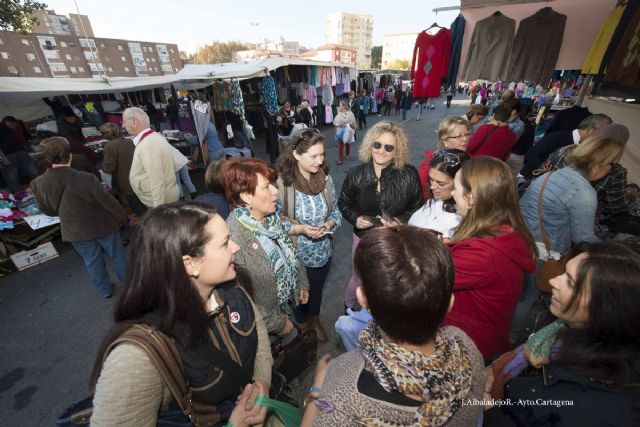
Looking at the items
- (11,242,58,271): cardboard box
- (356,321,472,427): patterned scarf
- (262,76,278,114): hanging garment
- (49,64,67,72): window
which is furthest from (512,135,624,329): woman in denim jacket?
(49,64,67,72): window

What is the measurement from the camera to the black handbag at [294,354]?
2090mm

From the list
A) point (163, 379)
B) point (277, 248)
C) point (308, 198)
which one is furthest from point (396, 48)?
point (163, 379)

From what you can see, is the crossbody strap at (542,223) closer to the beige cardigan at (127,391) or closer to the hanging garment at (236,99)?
the beige cardigan at (127,391)

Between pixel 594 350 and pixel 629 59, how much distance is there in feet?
14.0

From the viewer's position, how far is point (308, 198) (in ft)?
8.41

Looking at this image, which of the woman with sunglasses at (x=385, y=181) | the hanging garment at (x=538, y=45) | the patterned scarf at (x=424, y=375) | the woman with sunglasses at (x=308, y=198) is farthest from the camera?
the hanging garment at (x=538, y=45)

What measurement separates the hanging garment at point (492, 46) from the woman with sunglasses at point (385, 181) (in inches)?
96.1

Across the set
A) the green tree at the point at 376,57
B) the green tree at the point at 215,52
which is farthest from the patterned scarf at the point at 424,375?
the green tree at the point at 376,57

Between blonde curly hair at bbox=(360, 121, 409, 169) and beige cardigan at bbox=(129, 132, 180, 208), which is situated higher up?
blonde curly hair at bbox=(360, 121, 409, 169)

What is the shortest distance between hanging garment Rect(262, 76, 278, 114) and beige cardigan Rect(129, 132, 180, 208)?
18.1 ft

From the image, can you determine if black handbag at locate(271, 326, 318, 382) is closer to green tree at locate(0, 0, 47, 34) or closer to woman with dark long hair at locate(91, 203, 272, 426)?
woman with dark long hair at locate(91, 203, 272, 426)

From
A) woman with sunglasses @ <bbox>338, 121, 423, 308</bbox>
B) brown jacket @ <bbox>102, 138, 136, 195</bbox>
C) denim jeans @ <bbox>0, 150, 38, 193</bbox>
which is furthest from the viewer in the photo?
denim jeans @ <bbox>0, 150, 38, 193</bbox>

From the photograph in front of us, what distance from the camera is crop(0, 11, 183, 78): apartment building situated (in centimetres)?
4059

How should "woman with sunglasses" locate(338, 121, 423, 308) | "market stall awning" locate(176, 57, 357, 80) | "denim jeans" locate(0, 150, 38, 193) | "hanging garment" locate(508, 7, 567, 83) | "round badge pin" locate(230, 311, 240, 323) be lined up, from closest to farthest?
1. "round badge pin" locate(230, 311, 240, 323)
2. "woman with sunglasses" locate(338, 121, 423, 308)
3. "hanging garment" locate(508, 7, 567, 83)
4. "denim jeans" locate(0, 150, 38, 193)
5. "market stall awning" locate(176, 57, 357, 80)
